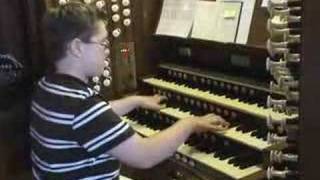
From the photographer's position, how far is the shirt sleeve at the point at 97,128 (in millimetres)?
1698

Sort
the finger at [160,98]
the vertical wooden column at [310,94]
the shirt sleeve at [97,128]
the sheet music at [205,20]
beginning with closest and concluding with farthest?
the vertical wooden column at [310,94], the shirt sleeve at [97,128], the finger at [160,98], the sheet music at [205,20]

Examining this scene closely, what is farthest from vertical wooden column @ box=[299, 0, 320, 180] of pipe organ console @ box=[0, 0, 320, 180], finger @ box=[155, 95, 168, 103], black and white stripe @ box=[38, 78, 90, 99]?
finger @ box=[155, 95, 168, 103]

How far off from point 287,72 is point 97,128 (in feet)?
1.97

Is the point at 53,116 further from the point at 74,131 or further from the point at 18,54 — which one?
the point at 18,54

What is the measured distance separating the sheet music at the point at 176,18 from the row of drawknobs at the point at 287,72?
142cm

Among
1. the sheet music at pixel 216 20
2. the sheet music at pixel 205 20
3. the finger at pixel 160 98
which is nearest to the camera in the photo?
the finger at pixel 160 98

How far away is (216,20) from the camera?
9.35 feet

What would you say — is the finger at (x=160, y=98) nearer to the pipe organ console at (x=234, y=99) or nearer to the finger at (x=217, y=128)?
the pipe organ console at (x=234, y=99)

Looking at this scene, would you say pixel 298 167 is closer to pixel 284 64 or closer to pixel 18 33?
pixel 284 64

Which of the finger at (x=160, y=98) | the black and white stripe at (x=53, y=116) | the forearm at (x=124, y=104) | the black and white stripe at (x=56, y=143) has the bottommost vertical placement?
the finger at (x=160, y=98)

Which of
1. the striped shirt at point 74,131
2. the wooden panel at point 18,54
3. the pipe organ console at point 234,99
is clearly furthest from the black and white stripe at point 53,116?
the wooden panel at point 18,54

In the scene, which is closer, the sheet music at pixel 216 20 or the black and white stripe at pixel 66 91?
the black and white stripe at pixel 66 91

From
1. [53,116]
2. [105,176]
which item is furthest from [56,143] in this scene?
[105,176]

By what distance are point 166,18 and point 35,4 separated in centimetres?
82
